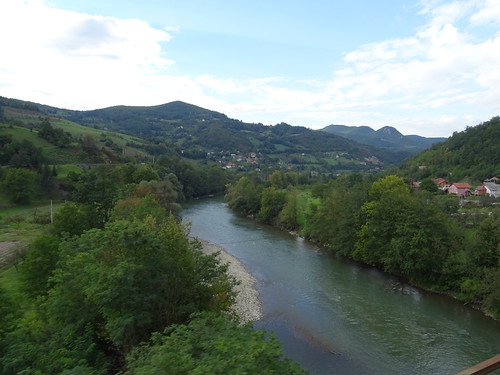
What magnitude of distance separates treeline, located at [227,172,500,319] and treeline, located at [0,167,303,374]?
17.6 meters

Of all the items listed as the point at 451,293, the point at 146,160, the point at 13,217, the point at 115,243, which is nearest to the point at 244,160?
the point at 146,160

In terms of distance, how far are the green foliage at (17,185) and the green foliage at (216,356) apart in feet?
150

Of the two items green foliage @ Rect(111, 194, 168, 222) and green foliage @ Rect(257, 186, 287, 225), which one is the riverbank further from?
green foliage @ Rect(257, 186, 287, 225)

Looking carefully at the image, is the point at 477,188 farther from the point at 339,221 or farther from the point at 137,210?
the point at 137,210

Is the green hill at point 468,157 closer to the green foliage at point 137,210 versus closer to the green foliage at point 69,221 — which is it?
the green foliage at point 137,210

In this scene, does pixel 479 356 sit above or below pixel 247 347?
below

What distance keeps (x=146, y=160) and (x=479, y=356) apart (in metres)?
89.5

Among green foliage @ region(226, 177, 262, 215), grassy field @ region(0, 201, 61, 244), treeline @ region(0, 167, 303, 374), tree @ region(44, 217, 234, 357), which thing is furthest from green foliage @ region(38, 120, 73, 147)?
tree @ region(44, 217, 234, 357)

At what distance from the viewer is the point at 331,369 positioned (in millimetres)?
16656

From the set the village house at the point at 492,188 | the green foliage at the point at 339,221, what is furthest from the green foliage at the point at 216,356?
the village house at the point at 492,188

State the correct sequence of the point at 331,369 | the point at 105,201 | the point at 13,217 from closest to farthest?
the point at 331,369 < the point at 105,201 < the point at 13,217

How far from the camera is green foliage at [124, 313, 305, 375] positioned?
7.47m

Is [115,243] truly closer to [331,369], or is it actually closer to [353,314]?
[331,369]

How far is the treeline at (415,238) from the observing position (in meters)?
24.3
